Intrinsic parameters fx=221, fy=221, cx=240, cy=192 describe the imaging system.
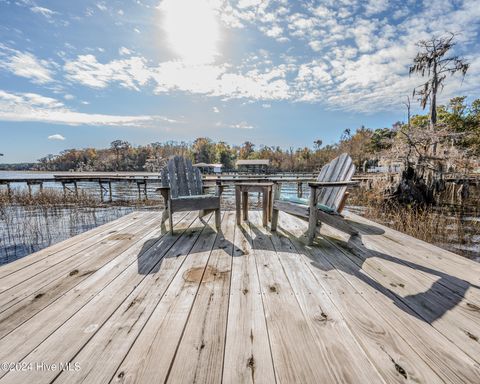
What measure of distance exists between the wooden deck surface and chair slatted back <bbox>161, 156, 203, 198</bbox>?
1054mm

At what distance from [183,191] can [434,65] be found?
18.2 meters

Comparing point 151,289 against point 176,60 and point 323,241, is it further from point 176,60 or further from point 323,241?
point 176,60

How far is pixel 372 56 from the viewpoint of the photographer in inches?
276

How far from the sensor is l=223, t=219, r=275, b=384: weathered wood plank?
33.2 inches

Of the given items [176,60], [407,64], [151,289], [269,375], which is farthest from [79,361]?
[407,64]

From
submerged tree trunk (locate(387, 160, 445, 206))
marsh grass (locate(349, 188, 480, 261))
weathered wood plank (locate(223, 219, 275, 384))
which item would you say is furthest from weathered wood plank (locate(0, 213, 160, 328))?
submerged tree trunk (locate(387, 160, 445, 206))

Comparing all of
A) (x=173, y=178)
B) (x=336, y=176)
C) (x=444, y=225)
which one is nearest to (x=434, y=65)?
(x=444, y=225)

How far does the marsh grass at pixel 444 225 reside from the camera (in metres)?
3.96

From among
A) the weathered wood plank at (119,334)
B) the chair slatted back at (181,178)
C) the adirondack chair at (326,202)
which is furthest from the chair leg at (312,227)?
the chair slatted back at (181,178)

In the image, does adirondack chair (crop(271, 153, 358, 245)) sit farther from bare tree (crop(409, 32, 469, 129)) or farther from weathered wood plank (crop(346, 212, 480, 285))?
bare tree (crop(409, 32, 469, 129))

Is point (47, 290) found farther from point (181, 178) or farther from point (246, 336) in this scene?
point (181, 178)

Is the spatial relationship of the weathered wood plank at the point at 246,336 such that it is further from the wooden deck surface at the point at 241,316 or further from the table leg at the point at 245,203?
the table leg at the point at 245,203

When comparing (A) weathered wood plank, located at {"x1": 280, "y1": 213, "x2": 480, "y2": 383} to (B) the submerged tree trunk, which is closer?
(A) weathered wood plank, located at {"x1": 280, "y1": 213, "x2": 480, "y2": 383}

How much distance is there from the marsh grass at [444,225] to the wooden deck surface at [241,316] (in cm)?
258
